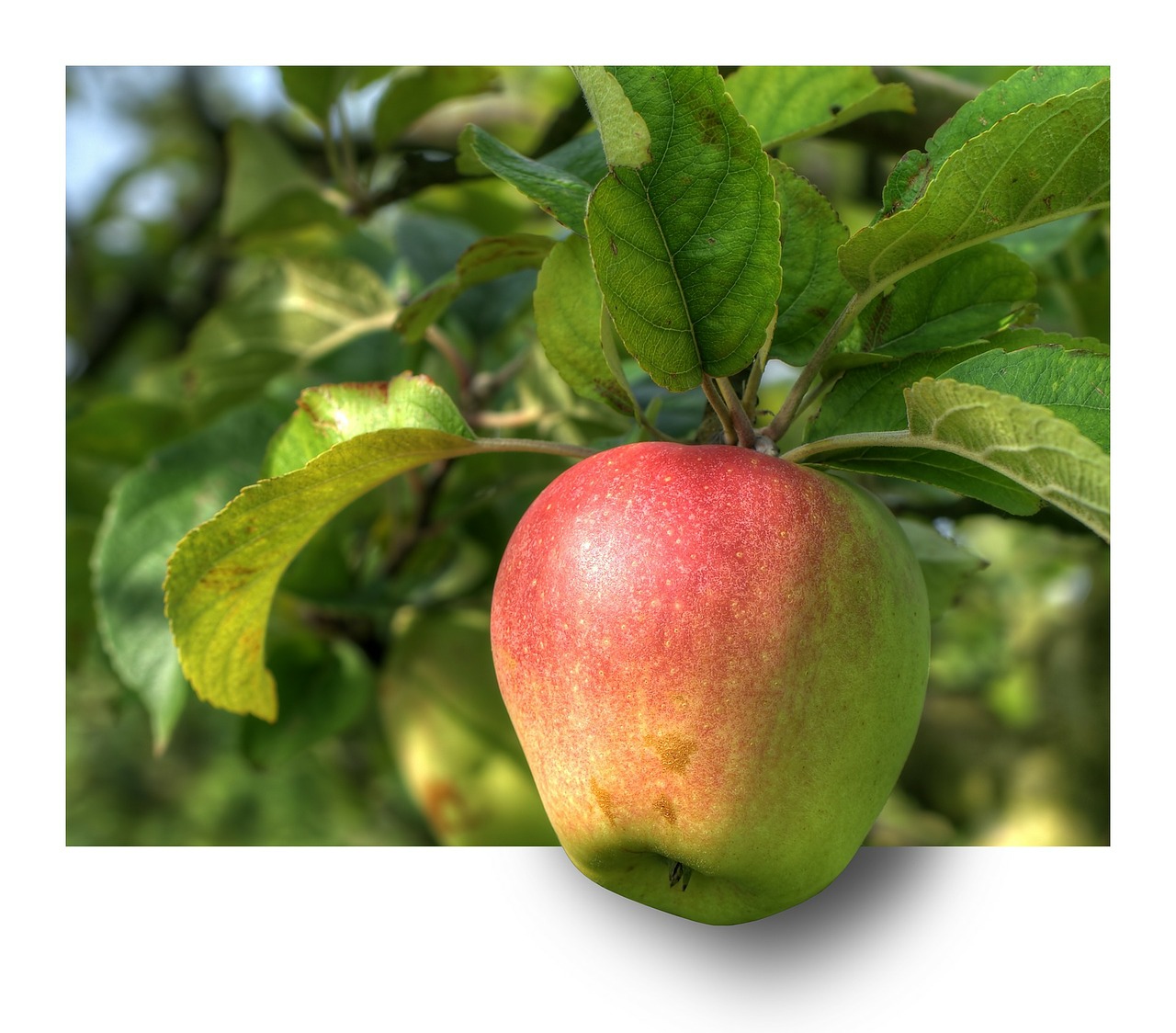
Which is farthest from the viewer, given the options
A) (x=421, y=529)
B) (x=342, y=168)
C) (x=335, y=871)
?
(x=342, y=168)

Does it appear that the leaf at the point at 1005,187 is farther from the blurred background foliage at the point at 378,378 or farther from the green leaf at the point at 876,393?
the blurred background foliage at the point at 378,378

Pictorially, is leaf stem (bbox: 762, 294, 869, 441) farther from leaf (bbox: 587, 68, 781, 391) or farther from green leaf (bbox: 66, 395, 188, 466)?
green leaf (bbox: 66, 395, 188, 466)

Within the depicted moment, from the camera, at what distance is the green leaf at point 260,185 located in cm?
107

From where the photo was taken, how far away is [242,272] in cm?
181

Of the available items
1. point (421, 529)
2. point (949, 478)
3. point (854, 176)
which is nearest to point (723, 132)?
point (949, 478)

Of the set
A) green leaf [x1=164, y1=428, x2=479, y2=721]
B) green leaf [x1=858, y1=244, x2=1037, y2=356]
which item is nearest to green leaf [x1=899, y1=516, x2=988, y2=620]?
green leaf [x1=858, y1=244, x2=1037, y2=356]

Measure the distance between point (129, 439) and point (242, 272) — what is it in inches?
31.8

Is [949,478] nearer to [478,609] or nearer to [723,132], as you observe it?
[723,132]

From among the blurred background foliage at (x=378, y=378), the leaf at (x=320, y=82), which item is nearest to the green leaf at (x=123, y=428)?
the blurred background foliage at (x=378, y=378)

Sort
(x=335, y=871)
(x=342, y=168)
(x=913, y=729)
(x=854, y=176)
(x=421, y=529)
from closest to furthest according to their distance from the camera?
(x=913, y=729) → (x=335, y=871) → (x=421, y=529) → (x=342, y=168) → (x=854, y=176)

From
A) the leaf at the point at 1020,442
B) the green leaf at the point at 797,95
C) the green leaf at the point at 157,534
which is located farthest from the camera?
the green leaf at the point at 157,534

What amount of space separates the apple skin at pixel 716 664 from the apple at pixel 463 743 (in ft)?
1.70

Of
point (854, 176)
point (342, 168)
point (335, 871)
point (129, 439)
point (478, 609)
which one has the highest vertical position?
point (854, 176)

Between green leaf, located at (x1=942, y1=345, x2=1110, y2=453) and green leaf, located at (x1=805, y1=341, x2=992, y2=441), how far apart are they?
53 millimetres
